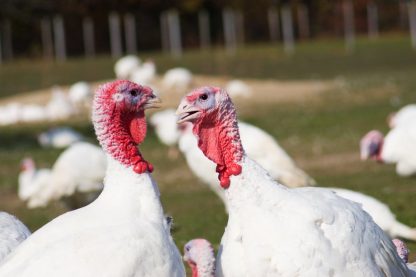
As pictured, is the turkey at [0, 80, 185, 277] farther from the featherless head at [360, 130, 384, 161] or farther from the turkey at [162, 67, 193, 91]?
the turkey at [162, 67, 193, 91]

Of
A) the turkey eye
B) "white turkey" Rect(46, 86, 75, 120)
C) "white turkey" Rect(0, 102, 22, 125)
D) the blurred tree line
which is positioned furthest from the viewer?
the blurred tree line

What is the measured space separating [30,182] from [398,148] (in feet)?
16.2

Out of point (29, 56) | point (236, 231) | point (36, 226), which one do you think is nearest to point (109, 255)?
point (236, 231)

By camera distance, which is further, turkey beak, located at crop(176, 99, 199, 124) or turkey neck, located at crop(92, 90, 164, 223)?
turkey beak, located at crop(176, 99, 199, 124)

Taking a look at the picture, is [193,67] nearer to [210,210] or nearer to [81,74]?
[81,74]

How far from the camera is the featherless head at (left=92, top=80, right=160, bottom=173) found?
634 cm

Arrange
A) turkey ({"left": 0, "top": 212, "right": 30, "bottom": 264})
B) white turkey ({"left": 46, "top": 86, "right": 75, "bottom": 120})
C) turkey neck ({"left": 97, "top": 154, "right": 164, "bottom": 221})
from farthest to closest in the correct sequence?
white turkey ({"left": 46, "top": 86, "right": 75, "bottom": 120}), turkey ({"left": 0, "top": 212, "right": 30, "bottom": 264}), turkey neck ({"left": 97, "top": 154, "right": 164, "bottom": 221})

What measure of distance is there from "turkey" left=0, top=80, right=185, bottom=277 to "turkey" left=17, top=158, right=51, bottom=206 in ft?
25.0

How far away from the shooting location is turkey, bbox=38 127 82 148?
20609 millimetres

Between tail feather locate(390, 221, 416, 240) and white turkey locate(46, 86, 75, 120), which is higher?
white turkey locate(46, 86, 75, 120)

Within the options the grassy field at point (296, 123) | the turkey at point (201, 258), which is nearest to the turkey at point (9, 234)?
the turkey at point (201, 258)

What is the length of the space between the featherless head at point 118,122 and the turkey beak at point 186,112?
295 millimetres

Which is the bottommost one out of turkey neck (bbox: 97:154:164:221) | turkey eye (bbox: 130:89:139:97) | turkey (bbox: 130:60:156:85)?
turkey neck (bbox: 97:154:164:221)

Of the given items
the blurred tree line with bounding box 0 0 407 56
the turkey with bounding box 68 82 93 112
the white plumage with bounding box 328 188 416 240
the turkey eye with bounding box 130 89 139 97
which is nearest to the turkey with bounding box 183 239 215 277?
the turkey eye with bounding box 130 89 139 97
